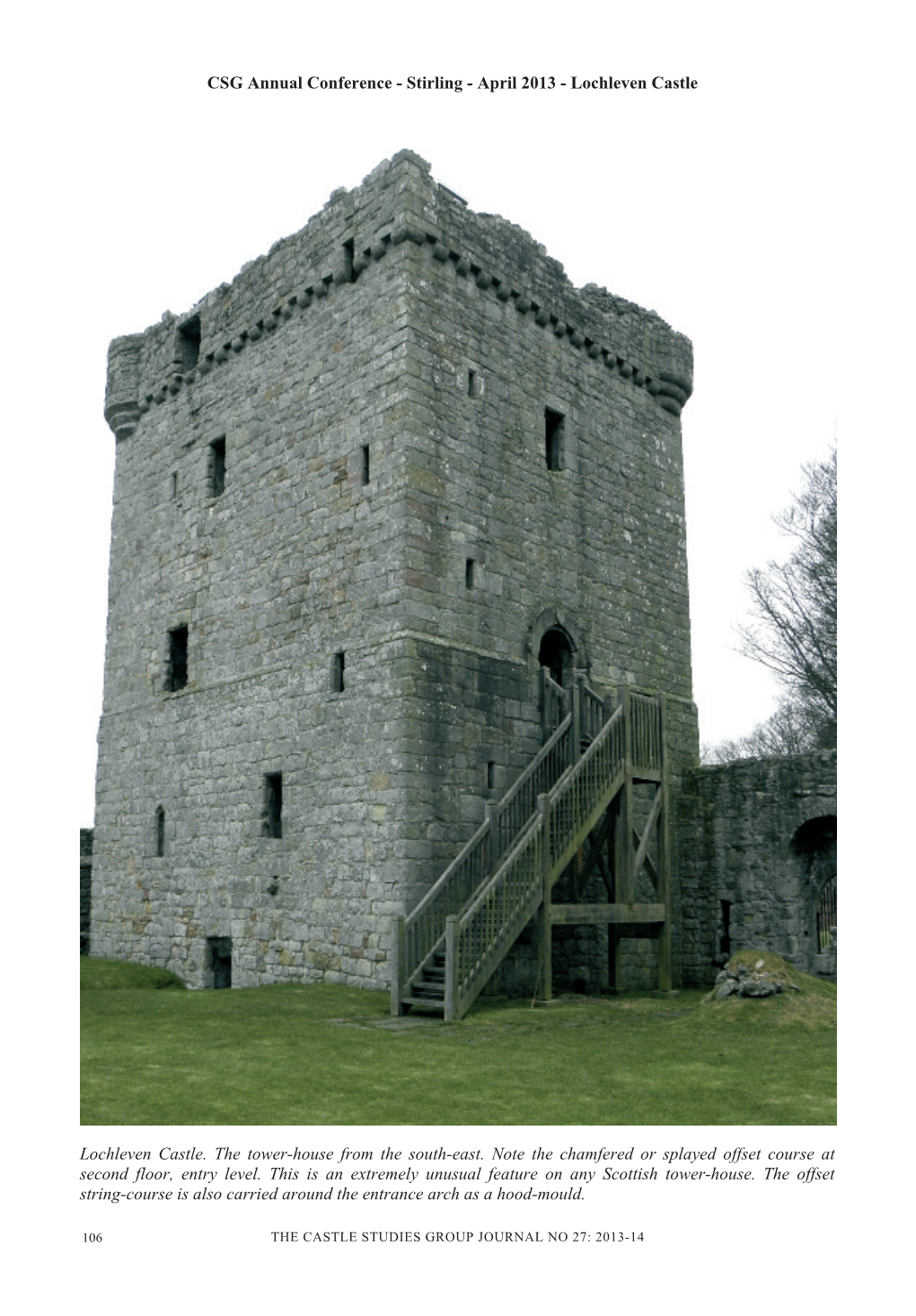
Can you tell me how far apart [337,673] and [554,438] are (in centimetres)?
479

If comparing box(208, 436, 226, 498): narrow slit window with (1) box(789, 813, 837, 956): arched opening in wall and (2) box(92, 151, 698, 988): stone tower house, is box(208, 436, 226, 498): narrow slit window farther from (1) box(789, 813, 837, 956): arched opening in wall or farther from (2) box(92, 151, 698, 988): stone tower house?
(1) box(789, 813, 837, 956): arched opening in wall

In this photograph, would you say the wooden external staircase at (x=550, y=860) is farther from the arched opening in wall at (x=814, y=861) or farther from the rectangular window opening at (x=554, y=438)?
the rectangular window opening at (x=554, y=438)

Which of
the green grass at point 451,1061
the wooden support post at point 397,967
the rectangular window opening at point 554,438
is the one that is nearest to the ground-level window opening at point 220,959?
the green grass at point 451,1061

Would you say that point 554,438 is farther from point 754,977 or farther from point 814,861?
point 754,977

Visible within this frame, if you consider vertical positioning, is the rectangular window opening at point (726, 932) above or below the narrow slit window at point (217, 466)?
below

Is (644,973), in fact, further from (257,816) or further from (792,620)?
(792,620)

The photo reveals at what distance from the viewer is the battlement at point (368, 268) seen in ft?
44.2

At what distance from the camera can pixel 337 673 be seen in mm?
13016

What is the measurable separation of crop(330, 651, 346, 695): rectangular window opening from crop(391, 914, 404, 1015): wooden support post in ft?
10.4

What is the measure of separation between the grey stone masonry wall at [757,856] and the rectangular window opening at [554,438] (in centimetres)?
468

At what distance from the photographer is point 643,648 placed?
52.7ft

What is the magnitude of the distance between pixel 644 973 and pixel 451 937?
5812 mm

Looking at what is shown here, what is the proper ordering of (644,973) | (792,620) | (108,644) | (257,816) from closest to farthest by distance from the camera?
(257,816) → (644,973) → (108,644) → (792,620)
